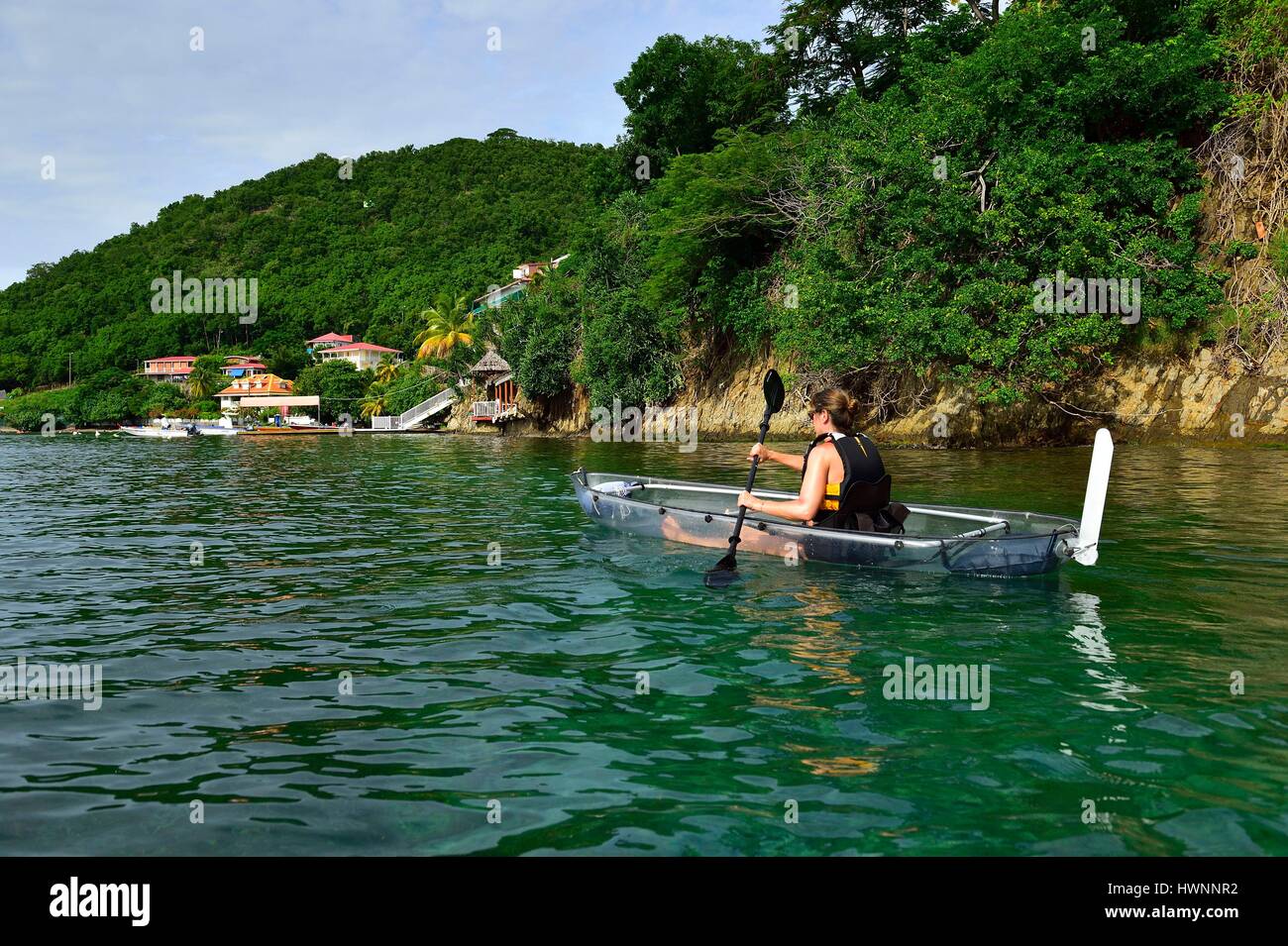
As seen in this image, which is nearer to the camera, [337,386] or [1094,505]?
[1094,505]

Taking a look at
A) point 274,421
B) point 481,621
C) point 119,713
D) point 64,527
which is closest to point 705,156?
point 64,527

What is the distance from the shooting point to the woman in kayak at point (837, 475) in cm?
970

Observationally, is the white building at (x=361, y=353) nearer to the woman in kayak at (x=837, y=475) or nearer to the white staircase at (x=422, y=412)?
the white staircase at (x=422, y=412)

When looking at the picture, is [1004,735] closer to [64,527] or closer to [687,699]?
[687,699]

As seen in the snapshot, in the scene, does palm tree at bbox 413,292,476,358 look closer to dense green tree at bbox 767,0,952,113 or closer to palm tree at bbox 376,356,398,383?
palm tree at bbox 376,356,398,383

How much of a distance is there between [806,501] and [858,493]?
0.57 meters

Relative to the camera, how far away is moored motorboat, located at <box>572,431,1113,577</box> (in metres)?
9.12
